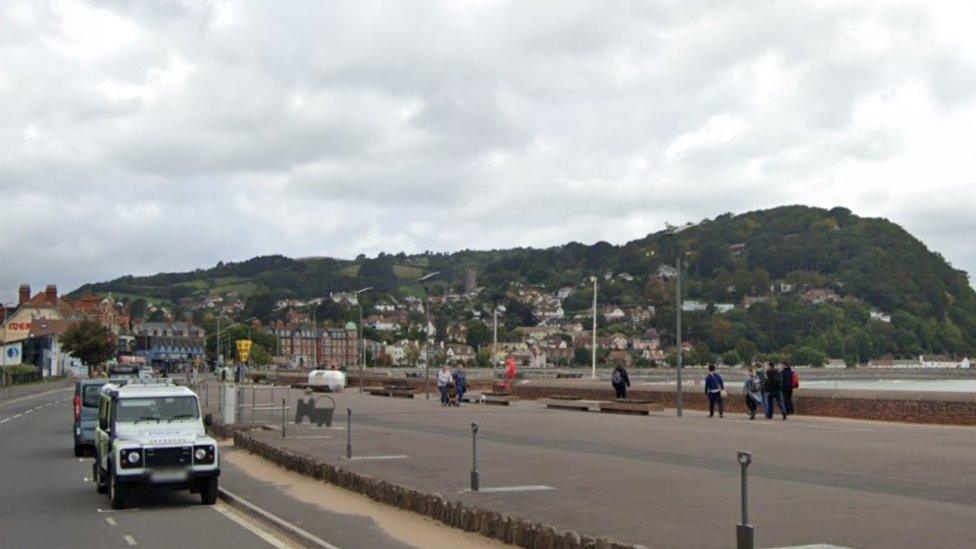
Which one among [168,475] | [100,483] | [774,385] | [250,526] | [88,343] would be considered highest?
[88,343]

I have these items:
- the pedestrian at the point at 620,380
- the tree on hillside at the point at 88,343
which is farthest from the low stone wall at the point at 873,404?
the tree on hillside at the point at 88,343

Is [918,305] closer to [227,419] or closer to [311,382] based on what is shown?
[311,382]

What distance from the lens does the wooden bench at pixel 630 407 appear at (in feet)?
119

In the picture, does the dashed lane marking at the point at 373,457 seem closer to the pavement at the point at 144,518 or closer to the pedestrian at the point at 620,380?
the pavement at the point at 144,518

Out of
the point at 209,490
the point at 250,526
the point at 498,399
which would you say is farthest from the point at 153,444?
the point at 498,399

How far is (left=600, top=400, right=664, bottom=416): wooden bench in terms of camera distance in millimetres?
36156

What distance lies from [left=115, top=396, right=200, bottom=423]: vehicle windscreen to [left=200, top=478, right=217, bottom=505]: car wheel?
1581 millimetres

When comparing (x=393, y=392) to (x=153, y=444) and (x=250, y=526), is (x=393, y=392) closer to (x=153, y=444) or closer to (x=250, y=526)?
(x=153, y=444)

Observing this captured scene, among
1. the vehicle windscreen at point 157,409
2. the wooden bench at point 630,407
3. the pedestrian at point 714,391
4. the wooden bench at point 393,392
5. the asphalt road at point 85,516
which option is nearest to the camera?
the asphalt road at point 85,516

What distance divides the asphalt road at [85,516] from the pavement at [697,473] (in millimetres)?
3280

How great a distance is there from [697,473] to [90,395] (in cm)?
1639

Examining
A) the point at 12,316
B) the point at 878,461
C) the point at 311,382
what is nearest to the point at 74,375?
the point at 12,316

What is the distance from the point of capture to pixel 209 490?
17.8 meters

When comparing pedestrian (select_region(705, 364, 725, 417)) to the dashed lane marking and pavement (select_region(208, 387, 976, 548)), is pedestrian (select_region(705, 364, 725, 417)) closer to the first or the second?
pavement (select_region(208, 387, 976, 548))
